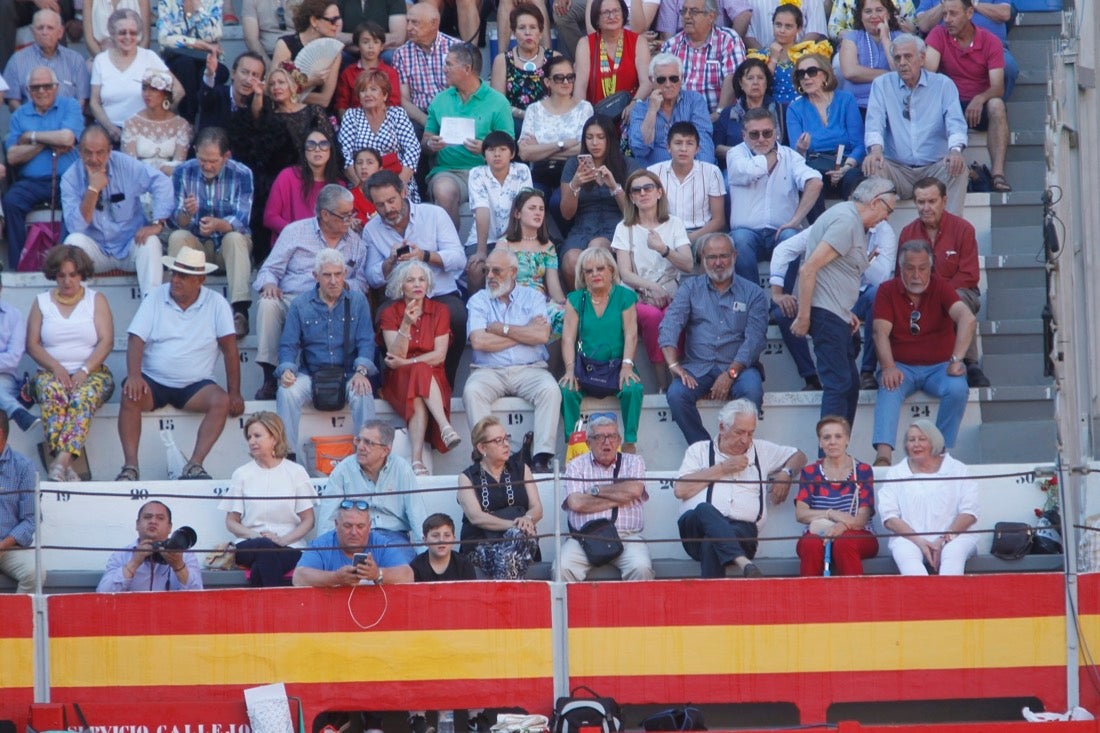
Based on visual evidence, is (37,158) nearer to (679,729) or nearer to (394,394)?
(394,394)

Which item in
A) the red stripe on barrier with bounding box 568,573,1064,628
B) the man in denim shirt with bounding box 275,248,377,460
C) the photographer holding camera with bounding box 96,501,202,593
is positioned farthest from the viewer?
the man in denim shirt with bounding box 275,248,377,460

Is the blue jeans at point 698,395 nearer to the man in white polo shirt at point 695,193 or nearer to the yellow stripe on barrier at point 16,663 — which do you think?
the man in white polo shirt at point 695,193

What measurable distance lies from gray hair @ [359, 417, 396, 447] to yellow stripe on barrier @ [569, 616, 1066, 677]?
1.50 meters

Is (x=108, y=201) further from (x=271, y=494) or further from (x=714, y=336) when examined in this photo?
(x=714, y=336)

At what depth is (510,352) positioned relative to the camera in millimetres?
10578

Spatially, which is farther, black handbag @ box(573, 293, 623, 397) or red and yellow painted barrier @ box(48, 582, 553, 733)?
black handbag @ box(573, 293, 623, 397)

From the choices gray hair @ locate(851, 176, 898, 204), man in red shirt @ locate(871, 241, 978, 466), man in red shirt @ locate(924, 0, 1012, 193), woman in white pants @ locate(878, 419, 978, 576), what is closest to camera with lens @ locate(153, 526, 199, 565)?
A: woman in white pants @ locate(878, 419, 978, 576)

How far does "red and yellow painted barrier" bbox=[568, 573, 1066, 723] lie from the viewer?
8.62m

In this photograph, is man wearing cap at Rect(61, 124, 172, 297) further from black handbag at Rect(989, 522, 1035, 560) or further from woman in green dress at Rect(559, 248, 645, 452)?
black handbag at Rect(989, 522, 1035, 560)

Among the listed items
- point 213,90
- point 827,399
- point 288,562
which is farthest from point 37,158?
point 827,399

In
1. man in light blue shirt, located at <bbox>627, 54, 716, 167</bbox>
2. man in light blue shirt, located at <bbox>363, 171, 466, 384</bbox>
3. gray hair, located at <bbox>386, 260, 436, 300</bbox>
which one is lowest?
gray hair, located at <bbox>386, 260, 436, 300</bbox>

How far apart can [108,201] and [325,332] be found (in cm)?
204

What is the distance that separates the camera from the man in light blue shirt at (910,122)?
1169 cm

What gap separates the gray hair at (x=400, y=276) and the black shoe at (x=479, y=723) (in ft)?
9.06
